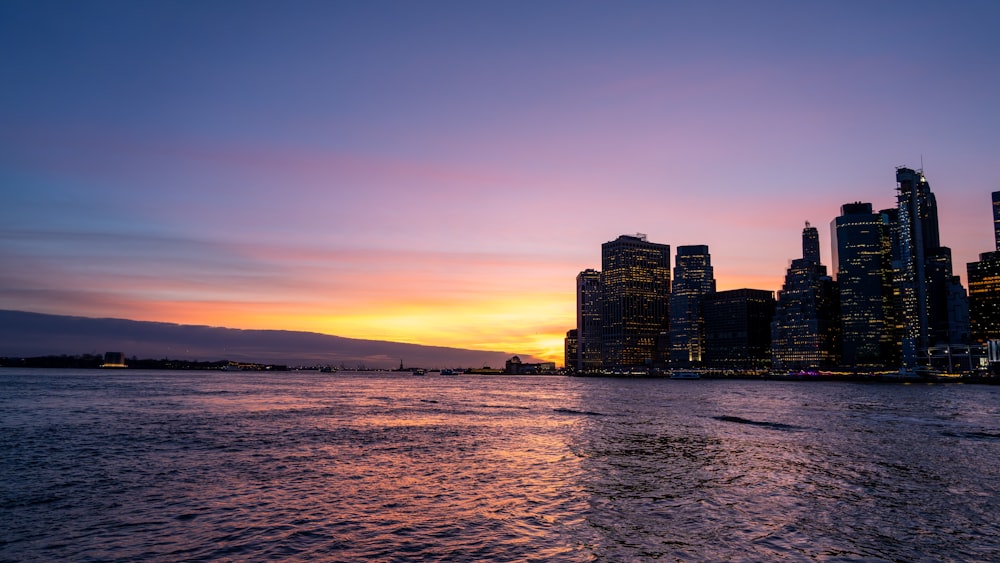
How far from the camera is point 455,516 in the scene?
28203 millimetres

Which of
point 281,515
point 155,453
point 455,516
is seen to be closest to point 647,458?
point 455,516

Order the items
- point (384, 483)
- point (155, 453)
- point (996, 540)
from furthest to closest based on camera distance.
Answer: point (155, 453)
point (384, 483)
point (996, 540)

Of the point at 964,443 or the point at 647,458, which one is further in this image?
the point at 964,443

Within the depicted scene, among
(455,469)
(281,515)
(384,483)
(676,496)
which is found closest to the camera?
(281,515)

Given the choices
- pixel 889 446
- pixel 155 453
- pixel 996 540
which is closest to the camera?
pixel 996 540

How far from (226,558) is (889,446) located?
191ft

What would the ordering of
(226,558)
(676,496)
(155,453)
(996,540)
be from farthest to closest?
(155,453), (676,496), (996,540), (226,558)

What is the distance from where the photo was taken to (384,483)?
3609 centimetres

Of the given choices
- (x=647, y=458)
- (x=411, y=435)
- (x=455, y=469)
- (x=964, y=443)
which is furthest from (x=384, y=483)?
(x=964, y=443)

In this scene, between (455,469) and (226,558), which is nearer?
(226,558)

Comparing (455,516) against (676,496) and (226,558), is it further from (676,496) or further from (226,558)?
(676,496)

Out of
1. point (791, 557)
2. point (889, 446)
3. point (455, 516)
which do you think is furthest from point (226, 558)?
point (889, 446)

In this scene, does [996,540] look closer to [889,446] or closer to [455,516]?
[455,516]

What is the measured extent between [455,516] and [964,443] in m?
56.9
